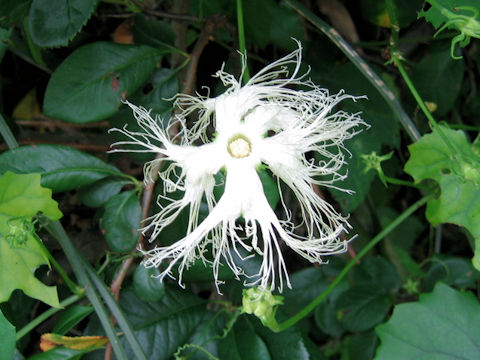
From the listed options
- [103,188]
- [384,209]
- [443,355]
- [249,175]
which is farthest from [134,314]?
[384,209]

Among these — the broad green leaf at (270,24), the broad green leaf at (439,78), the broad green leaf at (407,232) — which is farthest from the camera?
the broad green leaf at (407,232)

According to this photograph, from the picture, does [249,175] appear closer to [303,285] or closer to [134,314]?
[134,314]

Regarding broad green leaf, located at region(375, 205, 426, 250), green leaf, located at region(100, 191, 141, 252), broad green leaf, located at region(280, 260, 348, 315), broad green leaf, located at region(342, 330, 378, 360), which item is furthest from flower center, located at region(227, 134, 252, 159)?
broad green leaf, located at region(375, 205, 426, 250)

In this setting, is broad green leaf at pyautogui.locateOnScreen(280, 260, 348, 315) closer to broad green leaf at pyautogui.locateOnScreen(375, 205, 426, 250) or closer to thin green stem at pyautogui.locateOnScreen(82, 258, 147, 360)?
broad green leaf at pyautogui.locateOnScreen(375, 205, 426, 250)

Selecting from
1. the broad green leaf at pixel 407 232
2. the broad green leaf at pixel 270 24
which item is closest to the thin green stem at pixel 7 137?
the broad green leaf at pixel 270 24

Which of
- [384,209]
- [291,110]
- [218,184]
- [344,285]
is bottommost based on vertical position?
[344,285]

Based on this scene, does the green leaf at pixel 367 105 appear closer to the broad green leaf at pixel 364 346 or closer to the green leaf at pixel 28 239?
the broad green leaf at pixel 364 346

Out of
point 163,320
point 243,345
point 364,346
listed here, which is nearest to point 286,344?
point 243,345
